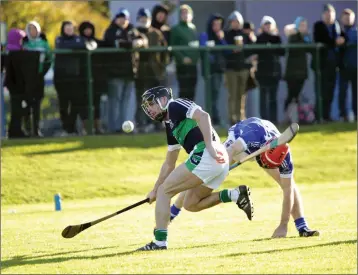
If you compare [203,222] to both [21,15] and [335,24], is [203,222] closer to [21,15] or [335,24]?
[335,24]

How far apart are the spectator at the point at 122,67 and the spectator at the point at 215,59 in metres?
1.52

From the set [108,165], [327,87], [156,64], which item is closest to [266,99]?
[327,87]

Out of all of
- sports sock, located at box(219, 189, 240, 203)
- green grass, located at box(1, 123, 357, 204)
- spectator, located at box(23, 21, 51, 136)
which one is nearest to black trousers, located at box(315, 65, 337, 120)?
green grass, located at box(1, 123, 357, 204)

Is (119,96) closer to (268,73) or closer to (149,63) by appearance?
(149,63)

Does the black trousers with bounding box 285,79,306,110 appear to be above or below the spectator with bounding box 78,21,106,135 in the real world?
below

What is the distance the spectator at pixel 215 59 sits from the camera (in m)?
21.9

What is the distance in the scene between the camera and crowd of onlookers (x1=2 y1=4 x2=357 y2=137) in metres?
20.6

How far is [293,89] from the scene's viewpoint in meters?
22.8

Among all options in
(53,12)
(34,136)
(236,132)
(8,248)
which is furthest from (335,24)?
(53,12)

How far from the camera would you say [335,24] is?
22.6 meters

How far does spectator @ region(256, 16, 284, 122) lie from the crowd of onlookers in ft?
0.07

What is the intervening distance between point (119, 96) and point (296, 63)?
395 centimetres

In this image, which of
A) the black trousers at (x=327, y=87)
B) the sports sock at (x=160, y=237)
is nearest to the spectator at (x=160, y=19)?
the black trousers at (x=327, y=87)

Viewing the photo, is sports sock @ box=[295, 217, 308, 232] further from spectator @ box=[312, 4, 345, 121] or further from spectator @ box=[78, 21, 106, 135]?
spectator @ box=[312, 4, 345, 121]
